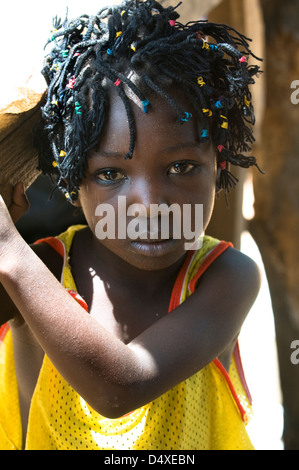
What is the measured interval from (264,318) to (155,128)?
2853mm

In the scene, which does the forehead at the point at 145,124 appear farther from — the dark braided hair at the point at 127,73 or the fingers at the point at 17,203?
the fingers at the point at 17,203

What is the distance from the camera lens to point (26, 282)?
1320 mm

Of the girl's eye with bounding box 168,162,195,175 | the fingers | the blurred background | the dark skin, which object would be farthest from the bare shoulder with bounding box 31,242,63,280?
the blurred background

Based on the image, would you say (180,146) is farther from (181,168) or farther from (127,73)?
(127,73)

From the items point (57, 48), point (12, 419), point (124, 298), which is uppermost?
point (57, 48)

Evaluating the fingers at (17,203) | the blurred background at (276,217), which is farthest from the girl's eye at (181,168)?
the blurred background at (276,217)

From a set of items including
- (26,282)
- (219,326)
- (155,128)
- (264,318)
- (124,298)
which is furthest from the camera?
(264,318)

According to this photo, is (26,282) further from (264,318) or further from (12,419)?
(264,318)

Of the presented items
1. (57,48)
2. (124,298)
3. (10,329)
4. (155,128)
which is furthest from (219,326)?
(57,48)

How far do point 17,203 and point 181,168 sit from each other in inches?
17.6

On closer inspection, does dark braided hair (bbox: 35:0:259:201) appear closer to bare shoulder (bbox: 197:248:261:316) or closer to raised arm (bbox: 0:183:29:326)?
raised arm (bbox: 0:183:29:326)

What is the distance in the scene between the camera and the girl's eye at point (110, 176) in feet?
4.94

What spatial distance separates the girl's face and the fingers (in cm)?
17

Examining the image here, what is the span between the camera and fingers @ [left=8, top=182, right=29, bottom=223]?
1654 millimetres
